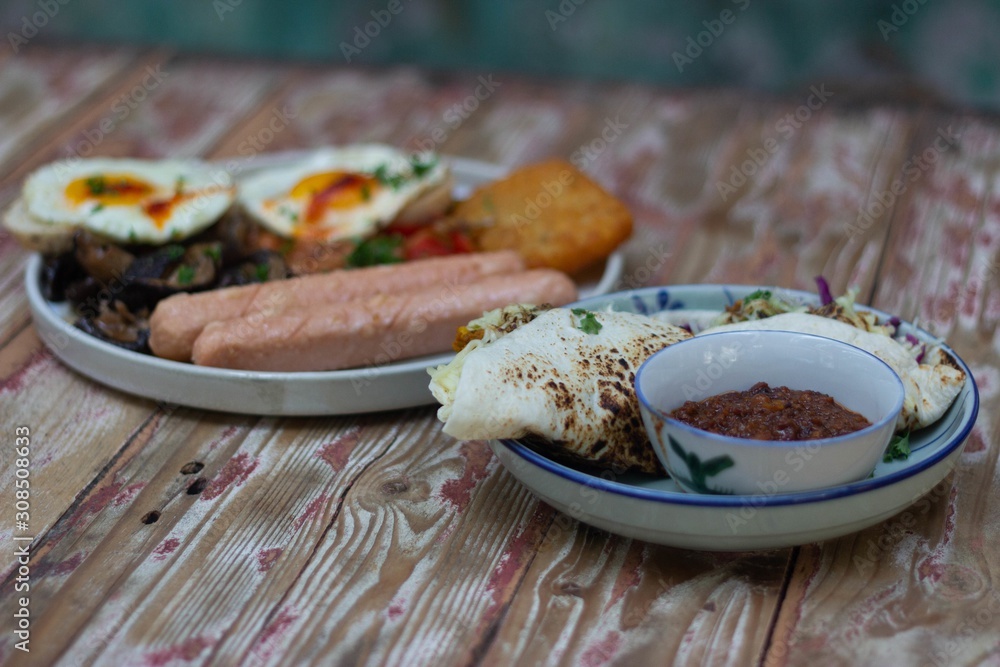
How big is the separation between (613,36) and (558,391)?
4296 millimetres

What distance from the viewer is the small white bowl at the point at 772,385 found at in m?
2.19

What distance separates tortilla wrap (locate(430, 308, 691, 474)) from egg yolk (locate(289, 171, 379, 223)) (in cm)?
150

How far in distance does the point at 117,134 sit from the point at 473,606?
395 cm

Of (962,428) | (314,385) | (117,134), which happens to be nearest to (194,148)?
(117,134)

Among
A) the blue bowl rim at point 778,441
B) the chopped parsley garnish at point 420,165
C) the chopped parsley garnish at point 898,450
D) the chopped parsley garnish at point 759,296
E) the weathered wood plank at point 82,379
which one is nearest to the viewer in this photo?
the blue bowl rim at point 778,441

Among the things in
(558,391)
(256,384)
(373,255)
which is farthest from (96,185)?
(558,391)

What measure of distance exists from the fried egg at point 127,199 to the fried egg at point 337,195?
0.17 m

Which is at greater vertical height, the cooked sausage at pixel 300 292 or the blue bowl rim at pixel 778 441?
the blue bowl rim at pixel 778 441

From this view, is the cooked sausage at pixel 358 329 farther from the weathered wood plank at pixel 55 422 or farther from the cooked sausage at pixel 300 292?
the weathered wood plank at pixel 55 422

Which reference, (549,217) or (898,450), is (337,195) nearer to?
(549,217)

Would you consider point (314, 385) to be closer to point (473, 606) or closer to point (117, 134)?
point (473, 606)

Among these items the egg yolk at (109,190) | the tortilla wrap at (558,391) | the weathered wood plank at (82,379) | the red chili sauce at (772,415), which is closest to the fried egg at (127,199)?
the egg yolk at (109,190)

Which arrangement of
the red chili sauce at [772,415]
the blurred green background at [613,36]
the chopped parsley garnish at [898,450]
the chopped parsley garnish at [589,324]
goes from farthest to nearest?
the blurred green background at [613,36], the chopped parsley garnish at [589,324], the chopped parsley garnish at [898,450], the red chili sauce at [772,415]

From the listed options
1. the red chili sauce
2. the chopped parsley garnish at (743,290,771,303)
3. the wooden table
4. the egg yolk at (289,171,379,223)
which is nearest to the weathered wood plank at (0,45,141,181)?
the wooden table
